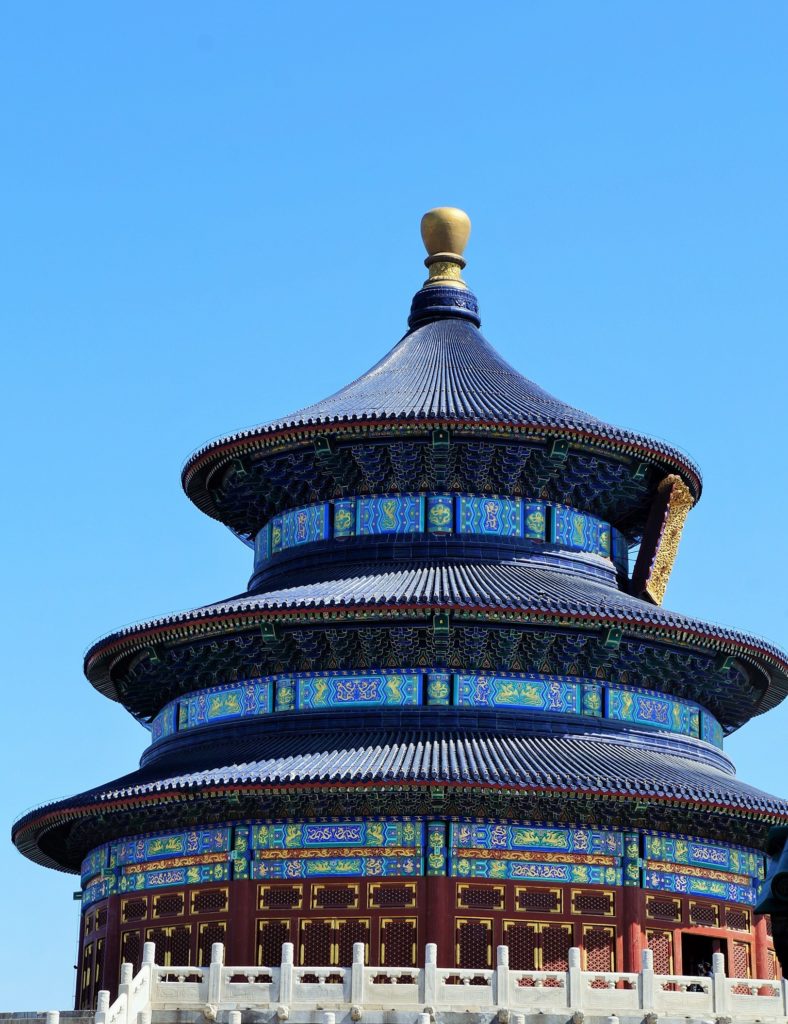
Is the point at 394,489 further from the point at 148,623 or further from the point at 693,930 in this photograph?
the point at 693,930

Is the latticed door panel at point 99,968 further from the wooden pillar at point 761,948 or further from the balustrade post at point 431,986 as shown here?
the wooden pillar at point 761,948

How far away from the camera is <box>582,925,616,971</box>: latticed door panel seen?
3622cm

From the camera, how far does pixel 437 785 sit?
35.6 meters

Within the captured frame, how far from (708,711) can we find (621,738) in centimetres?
416

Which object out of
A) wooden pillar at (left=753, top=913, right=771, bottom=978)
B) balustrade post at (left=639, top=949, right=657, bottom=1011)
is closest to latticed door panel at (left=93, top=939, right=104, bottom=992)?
balustrade post at (left=639, top=949, right=657, bottom=1011)

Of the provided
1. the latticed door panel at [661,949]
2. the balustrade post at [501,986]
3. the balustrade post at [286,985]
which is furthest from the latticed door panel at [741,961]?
the balustrade post at [286,985]

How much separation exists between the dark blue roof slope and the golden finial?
6.14ft

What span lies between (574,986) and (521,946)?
5051 mm

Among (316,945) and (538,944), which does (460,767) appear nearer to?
(538,944)

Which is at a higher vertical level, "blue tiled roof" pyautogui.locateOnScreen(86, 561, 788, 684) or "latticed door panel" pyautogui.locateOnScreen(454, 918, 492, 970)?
"blue tiled roof" pyautogui.locateOnScreen(86, 561, 788, 684)

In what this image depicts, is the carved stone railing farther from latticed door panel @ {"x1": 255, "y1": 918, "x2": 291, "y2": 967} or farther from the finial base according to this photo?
the finial base

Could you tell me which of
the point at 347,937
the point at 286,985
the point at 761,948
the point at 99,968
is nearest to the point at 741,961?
the point at 761,948

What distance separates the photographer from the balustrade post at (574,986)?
31.0 meters

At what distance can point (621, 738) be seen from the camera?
39906 mm
